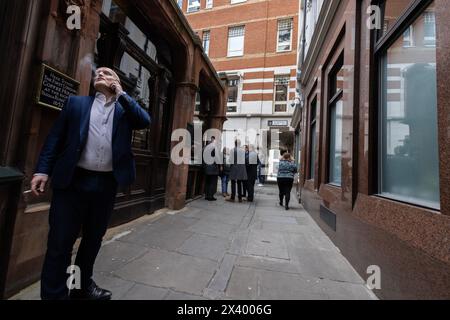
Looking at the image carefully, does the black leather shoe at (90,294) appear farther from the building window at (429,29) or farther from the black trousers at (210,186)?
the black trousers at (210,186)

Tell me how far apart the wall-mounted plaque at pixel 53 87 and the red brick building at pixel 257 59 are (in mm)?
14377

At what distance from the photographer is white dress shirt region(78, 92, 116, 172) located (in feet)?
6.36

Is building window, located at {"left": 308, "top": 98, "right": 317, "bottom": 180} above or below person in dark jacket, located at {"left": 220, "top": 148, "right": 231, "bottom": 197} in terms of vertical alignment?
above

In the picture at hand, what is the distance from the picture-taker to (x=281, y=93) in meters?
17.2

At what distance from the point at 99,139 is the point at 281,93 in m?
16.6

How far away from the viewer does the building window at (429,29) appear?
222 centimetres

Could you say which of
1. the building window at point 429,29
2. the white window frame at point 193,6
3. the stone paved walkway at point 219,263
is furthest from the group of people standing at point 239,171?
the white window frame at point 193,6

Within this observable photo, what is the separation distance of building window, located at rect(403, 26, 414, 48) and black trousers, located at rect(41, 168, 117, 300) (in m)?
3.28

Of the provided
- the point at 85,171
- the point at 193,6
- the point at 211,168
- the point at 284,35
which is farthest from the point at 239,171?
the point at 193,6

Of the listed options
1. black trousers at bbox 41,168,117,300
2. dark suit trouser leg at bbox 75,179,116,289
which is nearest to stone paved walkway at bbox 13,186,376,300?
dark suit trouser leg at bbox 75,179,116,289

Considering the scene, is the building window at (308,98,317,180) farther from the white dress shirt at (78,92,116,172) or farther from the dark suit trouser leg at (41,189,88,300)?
the dark suit trouser leg at (41,189,88,300)

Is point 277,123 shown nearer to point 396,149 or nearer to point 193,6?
point 193,6
